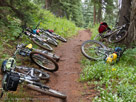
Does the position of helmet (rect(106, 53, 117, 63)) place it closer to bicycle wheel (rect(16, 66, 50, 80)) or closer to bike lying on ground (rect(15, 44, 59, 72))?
bike lying on ground (rect(15, 44, 59, 72))

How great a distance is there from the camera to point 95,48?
6410mm

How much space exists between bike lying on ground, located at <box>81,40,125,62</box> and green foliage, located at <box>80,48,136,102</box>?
43 cm

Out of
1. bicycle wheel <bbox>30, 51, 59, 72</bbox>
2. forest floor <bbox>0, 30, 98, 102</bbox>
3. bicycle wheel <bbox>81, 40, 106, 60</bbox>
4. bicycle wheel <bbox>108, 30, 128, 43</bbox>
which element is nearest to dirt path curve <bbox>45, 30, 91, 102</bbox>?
forest floor <bbox>0, 30, 98, 102</bbox>

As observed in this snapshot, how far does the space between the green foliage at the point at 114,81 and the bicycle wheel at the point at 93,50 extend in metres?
0.91

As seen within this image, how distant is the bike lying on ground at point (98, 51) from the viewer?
19.2ft

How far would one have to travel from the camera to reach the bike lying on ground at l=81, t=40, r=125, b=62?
5.86 metres

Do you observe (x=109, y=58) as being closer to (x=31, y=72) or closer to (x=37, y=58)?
(x=37, y=58)

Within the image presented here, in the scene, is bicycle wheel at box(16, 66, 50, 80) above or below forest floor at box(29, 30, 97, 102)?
above

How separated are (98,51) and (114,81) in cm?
233

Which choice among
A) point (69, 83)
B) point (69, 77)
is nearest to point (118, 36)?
point (69, 77)

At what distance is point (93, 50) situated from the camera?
6441 millimetres

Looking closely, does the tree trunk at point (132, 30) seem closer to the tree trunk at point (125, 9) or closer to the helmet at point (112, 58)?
the helmet at point (112, 58)

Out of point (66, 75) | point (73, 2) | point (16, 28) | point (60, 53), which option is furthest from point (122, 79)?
point (73, 2)

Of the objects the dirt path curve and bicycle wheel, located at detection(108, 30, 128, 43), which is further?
bicycle wheel, located at detection(108, 30, 128, 43)
